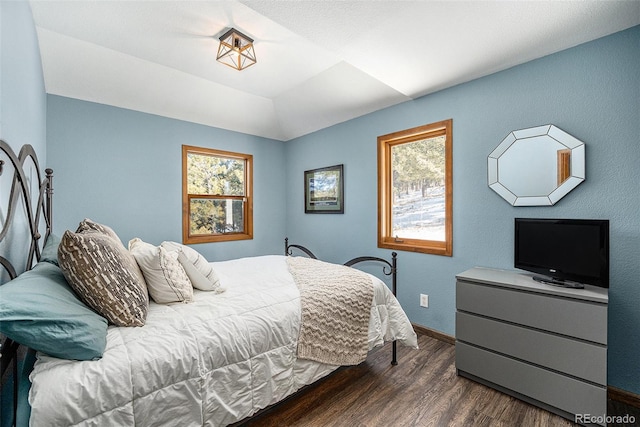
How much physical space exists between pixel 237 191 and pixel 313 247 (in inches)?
56.0

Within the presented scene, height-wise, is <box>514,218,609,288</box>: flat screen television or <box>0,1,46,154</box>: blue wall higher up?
<box>0,1,46,154</box>: blue wall

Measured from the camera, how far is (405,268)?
309 centimetres

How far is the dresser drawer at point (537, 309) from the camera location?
167 cm

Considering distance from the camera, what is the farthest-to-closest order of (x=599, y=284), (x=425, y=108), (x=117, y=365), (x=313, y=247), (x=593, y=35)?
(x=313, y=247), (x=425, y=108), (x=593, y=35), (x=599, y=284), (x=117, y=365)

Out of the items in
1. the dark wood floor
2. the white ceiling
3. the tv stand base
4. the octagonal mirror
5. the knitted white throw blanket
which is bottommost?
the dark wood floor

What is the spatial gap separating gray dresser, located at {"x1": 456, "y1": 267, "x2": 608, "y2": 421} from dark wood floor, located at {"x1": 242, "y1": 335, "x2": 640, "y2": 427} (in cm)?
13

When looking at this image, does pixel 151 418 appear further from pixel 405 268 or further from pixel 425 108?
pixel 425 108

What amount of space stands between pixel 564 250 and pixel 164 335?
2481 millimetres

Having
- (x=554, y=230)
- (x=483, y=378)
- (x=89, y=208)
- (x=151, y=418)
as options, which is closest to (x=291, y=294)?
(x=151, y=418)

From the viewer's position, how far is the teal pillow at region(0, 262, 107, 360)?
3.03 ft

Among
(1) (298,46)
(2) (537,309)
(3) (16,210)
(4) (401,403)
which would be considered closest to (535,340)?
(2) (537,309)

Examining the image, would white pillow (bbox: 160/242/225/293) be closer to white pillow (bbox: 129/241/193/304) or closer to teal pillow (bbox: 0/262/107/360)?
white pillow (bbox: 129/241/193/304)

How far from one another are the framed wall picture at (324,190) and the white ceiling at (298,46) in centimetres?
79

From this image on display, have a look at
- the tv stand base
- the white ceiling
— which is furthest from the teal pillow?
the tv stand base
